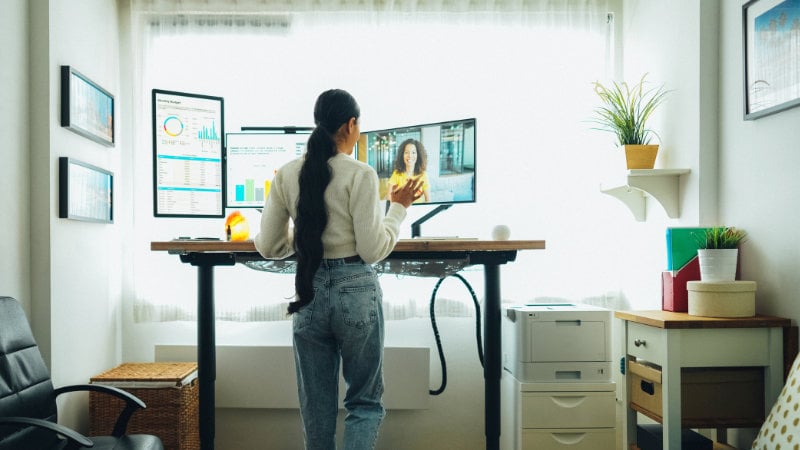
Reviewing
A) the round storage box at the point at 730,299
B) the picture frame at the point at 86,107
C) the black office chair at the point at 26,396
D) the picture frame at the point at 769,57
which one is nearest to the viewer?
the black office chair at the point at 26,396

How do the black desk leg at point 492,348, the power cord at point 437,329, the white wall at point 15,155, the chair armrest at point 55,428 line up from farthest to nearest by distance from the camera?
1. the power cord at point 437,329
2. the black desk leg at point 492,348
3. the white wall at point 15,155
4. the chair armrest at point 55,428

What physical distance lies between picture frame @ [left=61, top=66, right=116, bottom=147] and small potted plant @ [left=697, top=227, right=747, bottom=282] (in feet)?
8.18

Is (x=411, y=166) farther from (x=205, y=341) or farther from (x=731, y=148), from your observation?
(x=731, y=148)

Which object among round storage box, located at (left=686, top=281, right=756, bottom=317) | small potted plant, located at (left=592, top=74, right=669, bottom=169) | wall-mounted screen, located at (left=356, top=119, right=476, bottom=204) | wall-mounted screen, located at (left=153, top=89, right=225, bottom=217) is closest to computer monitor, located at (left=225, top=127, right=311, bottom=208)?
wall-mounted screen, located at (left=153, top=89, right=225, bottom=217)

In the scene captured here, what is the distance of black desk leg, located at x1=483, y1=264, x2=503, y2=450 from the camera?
7.64 ft

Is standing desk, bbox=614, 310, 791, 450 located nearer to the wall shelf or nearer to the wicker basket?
the wall shelf

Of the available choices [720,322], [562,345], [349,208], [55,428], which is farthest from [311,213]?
[720,322]

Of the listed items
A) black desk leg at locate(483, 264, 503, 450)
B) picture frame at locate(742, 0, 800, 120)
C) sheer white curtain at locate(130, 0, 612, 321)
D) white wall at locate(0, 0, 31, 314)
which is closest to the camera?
picture frame at locate(742, 0, 800, 120)

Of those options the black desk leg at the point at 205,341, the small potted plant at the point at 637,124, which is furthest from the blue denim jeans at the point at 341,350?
the small potted plant at the point at 637,124

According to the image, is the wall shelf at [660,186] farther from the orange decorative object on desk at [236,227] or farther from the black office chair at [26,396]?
the black office chair at [26,396]

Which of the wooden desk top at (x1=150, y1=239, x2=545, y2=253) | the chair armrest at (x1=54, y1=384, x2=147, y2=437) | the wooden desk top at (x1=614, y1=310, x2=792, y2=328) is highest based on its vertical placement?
the wooden desk top at (x1=150, y1=239, x2=545, y2=253)

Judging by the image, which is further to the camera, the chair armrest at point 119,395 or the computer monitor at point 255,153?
the computer monitor at point 255,153

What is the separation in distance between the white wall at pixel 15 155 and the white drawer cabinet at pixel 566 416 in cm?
198

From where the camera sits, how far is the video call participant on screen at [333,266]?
1.72 m
